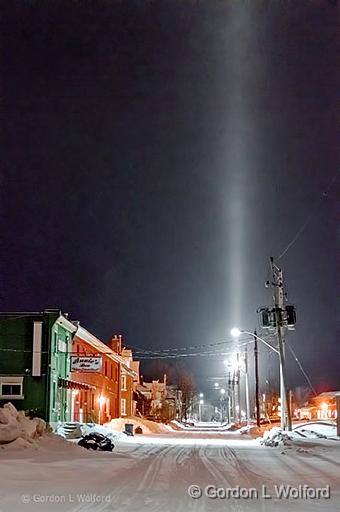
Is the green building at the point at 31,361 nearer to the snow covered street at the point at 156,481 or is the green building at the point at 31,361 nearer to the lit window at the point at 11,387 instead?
the lit window at the point at 11,387

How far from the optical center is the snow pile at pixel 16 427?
2314 centimetres

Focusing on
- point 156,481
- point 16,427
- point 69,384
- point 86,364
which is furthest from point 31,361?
point 156,481

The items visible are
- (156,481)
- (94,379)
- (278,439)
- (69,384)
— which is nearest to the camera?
(156,481)

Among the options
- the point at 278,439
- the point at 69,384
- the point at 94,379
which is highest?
the point at 94,379

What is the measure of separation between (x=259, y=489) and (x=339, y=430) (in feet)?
70.5

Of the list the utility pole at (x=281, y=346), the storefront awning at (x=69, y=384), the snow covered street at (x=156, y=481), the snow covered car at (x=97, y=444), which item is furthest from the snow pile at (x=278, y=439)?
the storefront awning at (x=69, y=384)

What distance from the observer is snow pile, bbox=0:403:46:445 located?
23.1 meters

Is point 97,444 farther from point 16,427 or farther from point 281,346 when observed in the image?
point 281,346

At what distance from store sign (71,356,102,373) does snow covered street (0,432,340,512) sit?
714 inches

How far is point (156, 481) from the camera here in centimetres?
1450

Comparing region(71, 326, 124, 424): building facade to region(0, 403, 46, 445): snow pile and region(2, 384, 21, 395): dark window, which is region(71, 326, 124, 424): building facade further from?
region(0, 403, 46, 445): snow pile

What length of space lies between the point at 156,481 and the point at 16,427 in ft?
35.2

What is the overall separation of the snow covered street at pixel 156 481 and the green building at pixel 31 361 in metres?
14.9

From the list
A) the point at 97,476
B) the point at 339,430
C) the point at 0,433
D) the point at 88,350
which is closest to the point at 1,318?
the point at 88,350
